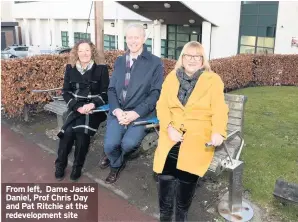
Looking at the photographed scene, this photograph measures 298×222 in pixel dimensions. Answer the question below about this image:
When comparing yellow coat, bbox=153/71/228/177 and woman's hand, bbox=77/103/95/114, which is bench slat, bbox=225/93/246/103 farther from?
woman's hand, bbox=77/103/95/114

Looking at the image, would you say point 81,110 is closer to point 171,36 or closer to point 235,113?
point 235,113

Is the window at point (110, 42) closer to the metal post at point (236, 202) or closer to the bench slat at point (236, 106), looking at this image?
the bench slat at point (236, 106)

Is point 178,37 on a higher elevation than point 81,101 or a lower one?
higher

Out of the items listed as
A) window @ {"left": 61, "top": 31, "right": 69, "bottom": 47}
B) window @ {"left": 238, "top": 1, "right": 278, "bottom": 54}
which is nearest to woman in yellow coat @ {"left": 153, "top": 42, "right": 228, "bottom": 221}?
window @ {"left": 238, "top": 1, "right": 278, "bottom": 54}

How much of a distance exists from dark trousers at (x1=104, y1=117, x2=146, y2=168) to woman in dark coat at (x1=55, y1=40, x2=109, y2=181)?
1.08ft

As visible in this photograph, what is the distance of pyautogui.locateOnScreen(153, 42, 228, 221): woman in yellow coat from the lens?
293 cm

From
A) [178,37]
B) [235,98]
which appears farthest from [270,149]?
[178,37]

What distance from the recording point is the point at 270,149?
4.91 m

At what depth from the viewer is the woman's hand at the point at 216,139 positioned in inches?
112

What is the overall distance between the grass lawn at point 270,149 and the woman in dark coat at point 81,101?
199 centimetres

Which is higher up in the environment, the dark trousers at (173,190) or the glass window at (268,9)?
the glass window at (268,9)

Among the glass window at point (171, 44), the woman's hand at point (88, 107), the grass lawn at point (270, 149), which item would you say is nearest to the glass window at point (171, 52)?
the glass window at point (171, 44)

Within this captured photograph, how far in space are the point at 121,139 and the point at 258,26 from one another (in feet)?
43.8

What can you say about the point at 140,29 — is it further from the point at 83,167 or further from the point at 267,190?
the point at 267,190
